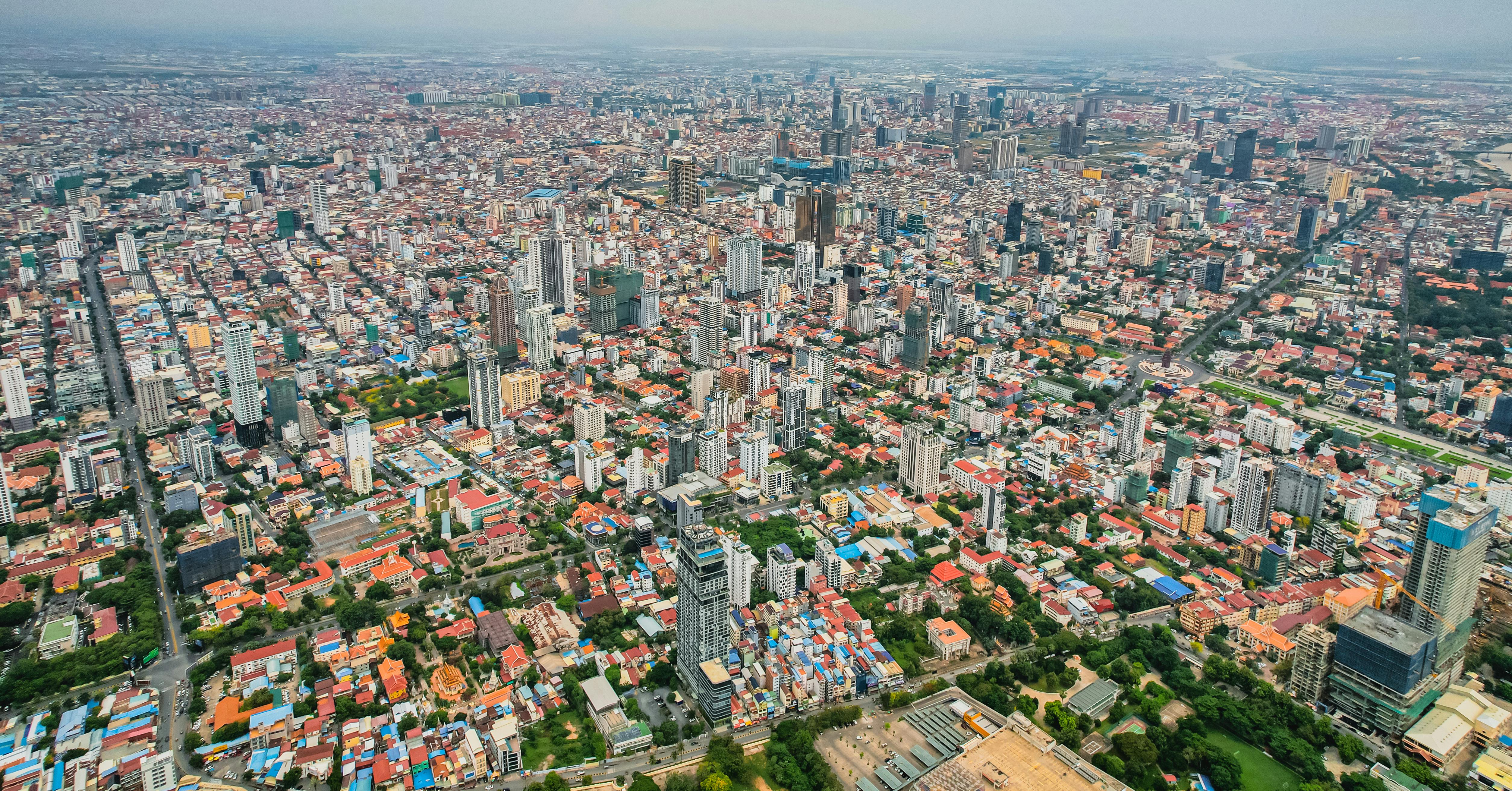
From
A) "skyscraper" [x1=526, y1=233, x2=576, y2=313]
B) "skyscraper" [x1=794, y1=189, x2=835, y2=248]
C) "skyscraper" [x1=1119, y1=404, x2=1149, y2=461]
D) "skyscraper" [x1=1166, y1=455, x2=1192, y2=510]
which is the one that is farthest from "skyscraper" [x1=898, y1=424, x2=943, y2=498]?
"skyscraper" [x1=794, y1=189, x2=835, y2=248]

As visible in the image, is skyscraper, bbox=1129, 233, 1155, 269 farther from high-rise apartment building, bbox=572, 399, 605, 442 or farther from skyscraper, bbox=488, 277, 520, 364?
high-rise apartment building, bbox=572, 399, 605, 442

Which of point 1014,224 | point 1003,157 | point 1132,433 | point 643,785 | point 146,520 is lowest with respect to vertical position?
point 643,785

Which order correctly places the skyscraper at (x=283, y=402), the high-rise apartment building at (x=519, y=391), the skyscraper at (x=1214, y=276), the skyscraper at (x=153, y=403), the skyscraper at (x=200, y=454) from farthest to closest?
the skyscraper at (x=1214, y=276) → the high-rise apartment building at (x=519, y=391) → the skyscraper at (x=153, y=403) → the skyscraper at (x=283, y=402) → the skyscraper at (x=200, y=454)

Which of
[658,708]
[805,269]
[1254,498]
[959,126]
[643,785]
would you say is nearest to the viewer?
[643,785]

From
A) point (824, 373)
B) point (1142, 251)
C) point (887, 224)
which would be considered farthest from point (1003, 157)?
point (824, 373)

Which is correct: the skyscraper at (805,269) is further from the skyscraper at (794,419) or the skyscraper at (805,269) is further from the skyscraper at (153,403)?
the skyscraper at (153,403)

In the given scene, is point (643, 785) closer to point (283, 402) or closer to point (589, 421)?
point (589, 421)

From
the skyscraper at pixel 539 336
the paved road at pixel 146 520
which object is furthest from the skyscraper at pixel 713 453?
the paved road at pixel 146 520

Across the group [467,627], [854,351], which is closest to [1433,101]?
[854,351]

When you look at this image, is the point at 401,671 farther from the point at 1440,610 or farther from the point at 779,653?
the point at 1440,610
